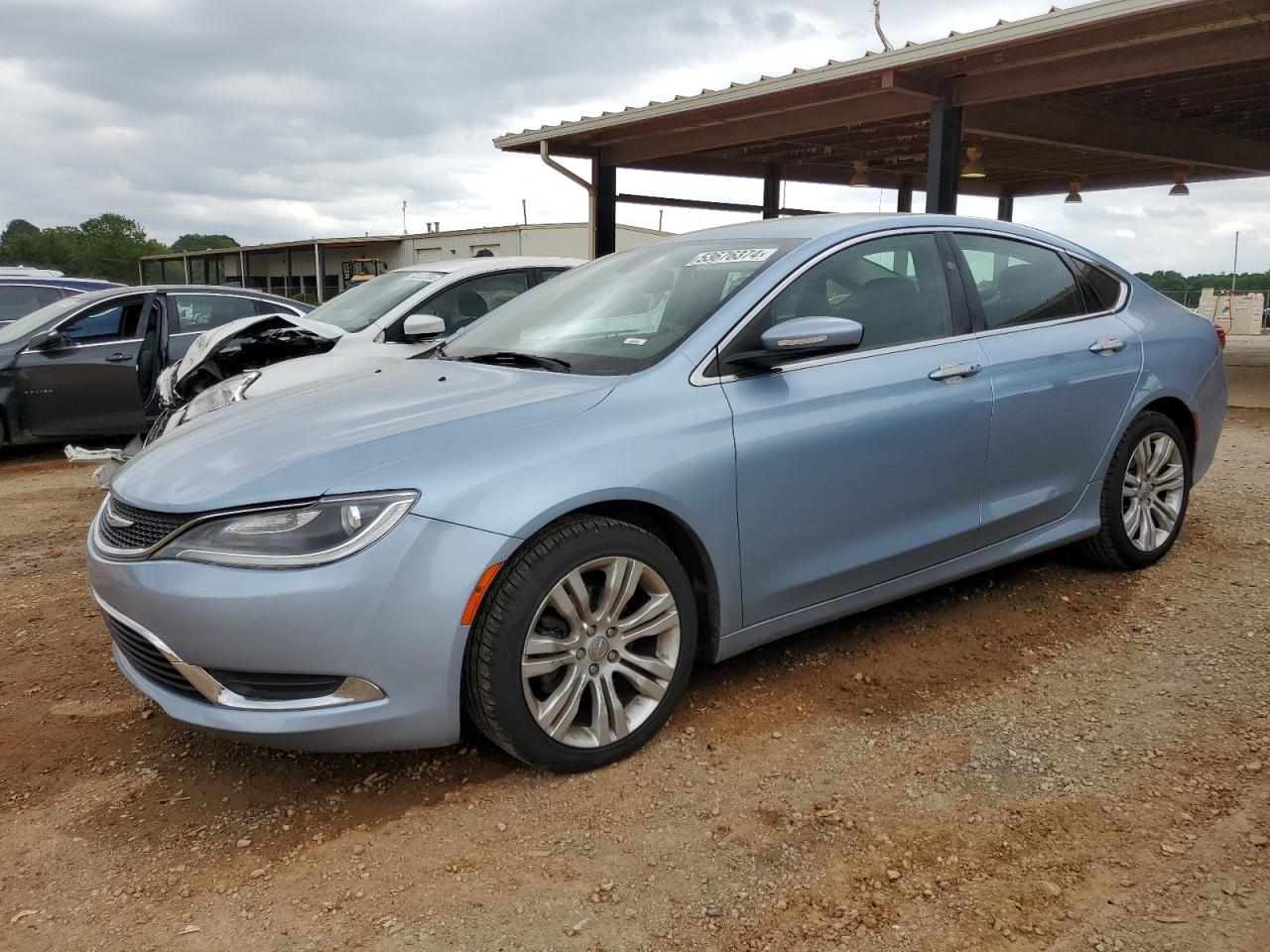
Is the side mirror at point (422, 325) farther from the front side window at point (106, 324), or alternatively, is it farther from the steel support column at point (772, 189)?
the steel support column at point (772, 189)

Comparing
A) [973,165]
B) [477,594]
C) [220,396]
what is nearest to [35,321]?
[220,396]

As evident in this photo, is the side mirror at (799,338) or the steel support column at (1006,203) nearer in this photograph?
the side mirror at (799,338)

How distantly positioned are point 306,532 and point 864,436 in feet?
5.74

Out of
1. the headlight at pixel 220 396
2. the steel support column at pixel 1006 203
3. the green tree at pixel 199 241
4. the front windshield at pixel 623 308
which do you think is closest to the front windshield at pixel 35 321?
the headlight at pixel 220 396

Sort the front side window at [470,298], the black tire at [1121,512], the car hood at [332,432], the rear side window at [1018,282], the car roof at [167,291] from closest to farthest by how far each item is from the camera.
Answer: the car hood at [332,432], the rear side window at [1018,282], the black tire at [1121,512], the front side window at [470,298], the car roof at [167,291]

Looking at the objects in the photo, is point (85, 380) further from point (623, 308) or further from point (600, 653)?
point (600, 653)

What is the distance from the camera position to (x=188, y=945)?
208 cm

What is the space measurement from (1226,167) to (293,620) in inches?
657

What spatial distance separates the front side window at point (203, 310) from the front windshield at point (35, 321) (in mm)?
768

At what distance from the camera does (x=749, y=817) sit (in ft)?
8.25

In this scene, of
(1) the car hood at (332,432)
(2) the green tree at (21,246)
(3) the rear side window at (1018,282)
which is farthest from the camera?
(2) the green tree at (21,246)


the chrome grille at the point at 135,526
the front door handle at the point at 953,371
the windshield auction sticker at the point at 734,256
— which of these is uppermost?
the windshield auction sticker at the point at 734,256

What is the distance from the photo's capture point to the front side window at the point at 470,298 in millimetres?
6457

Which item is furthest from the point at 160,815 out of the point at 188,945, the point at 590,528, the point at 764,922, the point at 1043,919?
the point at 1043,919
